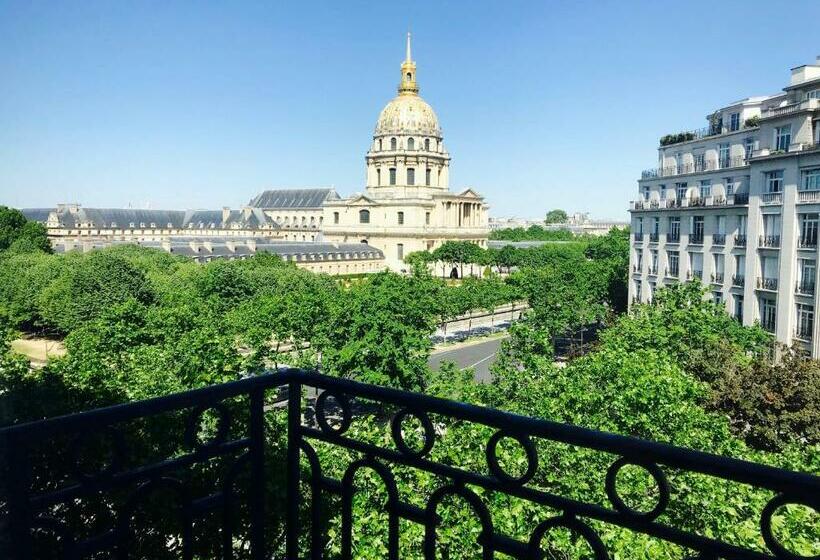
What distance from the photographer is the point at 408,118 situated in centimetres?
9719

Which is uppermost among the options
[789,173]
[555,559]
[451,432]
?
[789,173]

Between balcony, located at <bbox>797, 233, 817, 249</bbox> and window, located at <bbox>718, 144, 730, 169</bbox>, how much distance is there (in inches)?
307

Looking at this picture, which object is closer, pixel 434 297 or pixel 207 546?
pixel 207 546

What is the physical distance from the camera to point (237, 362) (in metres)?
20.2

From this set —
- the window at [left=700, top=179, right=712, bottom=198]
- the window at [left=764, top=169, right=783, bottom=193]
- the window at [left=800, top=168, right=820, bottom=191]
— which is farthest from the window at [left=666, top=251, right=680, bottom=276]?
the window at [left=800, top=168, right=820, bottom=191]

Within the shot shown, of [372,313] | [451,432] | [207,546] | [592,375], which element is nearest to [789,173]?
[592,375]

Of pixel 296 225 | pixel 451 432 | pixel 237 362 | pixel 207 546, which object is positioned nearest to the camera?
pixel 207 546

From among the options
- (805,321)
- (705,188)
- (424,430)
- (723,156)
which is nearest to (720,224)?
(705,188)

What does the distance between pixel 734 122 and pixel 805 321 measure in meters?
12.5

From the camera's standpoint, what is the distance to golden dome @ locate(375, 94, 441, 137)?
9700cm

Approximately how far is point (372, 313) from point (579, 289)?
22.7 m

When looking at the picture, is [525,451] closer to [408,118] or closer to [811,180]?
[811,180]

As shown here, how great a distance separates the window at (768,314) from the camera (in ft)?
96.1

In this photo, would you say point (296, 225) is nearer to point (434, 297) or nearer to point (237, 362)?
point (434, 297)
